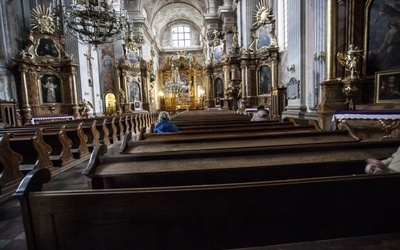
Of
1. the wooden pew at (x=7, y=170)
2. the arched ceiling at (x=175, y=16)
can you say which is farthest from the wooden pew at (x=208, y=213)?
the arched ceiling at (x=175, y=16)

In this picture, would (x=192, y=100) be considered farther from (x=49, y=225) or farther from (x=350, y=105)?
(x=49, y=225)

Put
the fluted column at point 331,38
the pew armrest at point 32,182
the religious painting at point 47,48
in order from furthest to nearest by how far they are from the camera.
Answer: the religious painting at point 47,48 < the fluted column at point 331,38 < the pew armrest at point 32,182

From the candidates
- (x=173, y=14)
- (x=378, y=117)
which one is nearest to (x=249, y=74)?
(x=378, y=117)

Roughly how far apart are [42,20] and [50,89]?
3268mm

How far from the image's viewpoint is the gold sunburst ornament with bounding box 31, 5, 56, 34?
10.4 meters

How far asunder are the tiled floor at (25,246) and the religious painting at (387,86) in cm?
515

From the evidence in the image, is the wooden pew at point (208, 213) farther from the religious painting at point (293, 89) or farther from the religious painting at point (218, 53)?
the religious painting at point (218, 53)

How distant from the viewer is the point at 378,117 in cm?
420

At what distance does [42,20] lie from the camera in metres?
10.5

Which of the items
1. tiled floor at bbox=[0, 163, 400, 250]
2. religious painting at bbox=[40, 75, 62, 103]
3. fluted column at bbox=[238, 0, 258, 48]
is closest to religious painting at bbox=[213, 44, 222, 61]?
fluted column at bbox=[238, 0, 258, 48]

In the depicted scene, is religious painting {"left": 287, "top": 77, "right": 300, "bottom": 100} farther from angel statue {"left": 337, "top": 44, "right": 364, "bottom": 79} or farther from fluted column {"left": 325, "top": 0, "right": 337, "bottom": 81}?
angel statue {"left": 337, "top": 44, "right": 364, "bottom": 79}

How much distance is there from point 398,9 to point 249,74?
694 centimetres

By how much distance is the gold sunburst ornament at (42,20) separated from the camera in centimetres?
1045

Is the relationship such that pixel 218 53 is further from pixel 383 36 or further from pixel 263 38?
pixel 383 36
